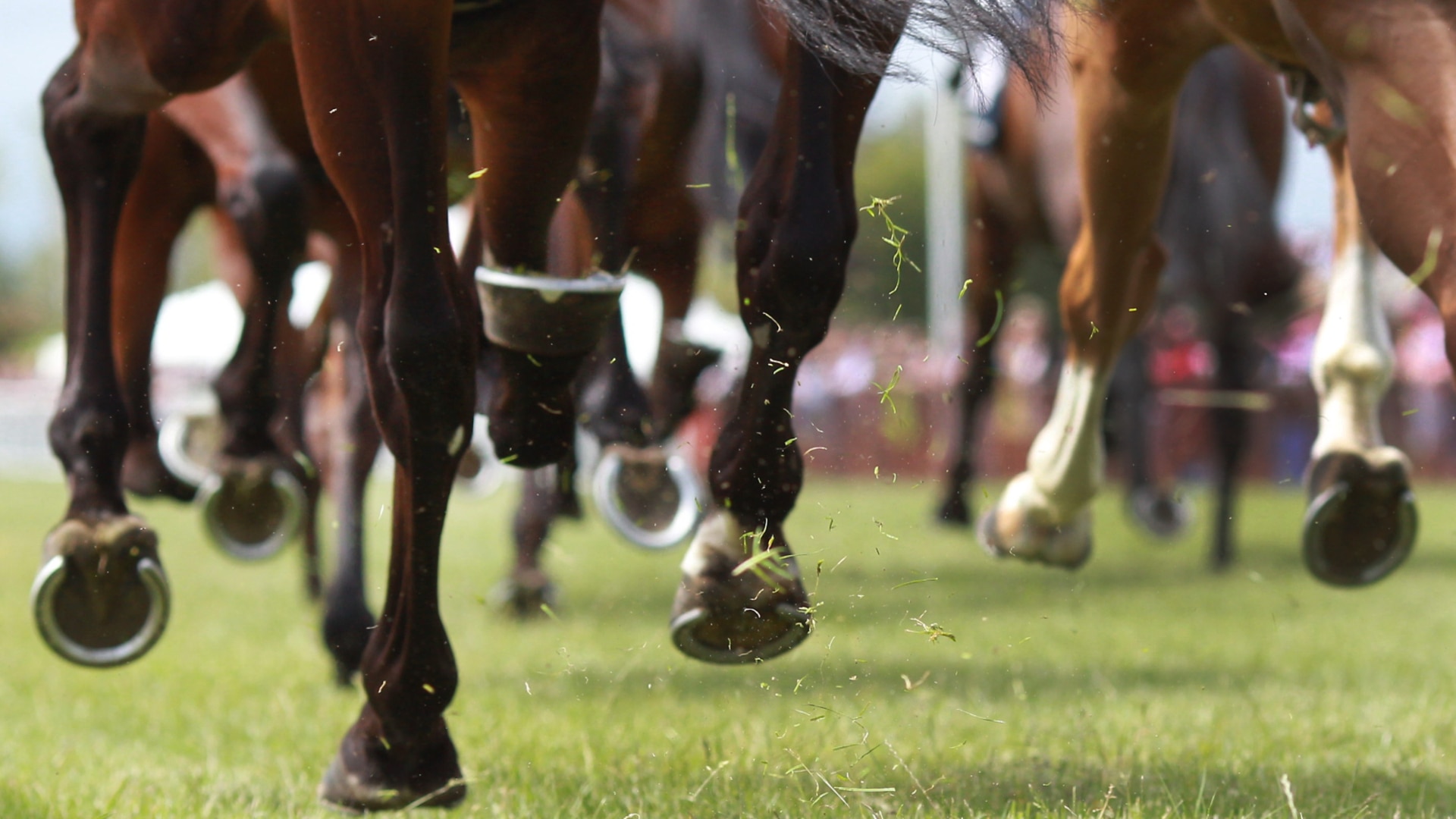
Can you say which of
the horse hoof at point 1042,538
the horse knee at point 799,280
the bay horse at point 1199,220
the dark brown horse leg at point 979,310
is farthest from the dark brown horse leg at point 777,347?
the bay horse at point 1199,220

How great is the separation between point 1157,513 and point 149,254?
20.1ft

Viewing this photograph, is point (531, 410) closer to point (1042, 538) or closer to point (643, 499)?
point (1042, 538)

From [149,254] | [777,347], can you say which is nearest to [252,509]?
[149,254]

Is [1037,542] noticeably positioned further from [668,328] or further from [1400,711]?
[668,328]

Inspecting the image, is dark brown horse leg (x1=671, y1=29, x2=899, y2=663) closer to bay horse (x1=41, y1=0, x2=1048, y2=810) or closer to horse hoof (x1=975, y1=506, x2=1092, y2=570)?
bay horse (x1=41, y1=0, x2=1048, y2=810)

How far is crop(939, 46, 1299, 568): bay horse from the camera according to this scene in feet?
21.9

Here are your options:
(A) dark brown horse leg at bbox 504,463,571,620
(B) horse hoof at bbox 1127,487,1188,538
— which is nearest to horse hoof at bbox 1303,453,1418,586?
(A) dark brown horse leg at bbox 504,463,571,620

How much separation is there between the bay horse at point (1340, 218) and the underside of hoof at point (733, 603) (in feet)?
2.37

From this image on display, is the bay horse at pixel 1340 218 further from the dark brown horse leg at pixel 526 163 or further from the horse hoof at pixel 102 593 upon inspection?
the horse hoof at pixel 102 593

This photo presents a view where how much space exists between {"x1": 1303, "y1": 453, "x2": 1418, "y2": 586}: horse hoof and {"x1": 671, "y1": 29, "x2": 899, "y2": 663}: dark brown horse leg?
1557mm

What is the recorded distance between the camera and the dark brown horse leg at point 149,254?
4020mm

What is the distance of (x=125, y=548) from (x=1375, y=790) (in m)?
2.37

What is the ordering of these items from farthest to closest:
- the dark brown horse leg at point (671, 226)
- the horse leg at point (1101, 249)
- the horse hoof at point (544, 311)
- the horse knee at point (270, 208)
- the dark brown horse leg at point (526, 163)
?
the horse knee at point (270, 208)
the horse leg at point (1101, 249)
the dark brown horse leg at point (671, 226)
the horse hoof at point (544, 311)
the dark brown horse leg at point (526, 163)

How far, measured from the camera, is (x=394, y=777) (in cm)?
233
